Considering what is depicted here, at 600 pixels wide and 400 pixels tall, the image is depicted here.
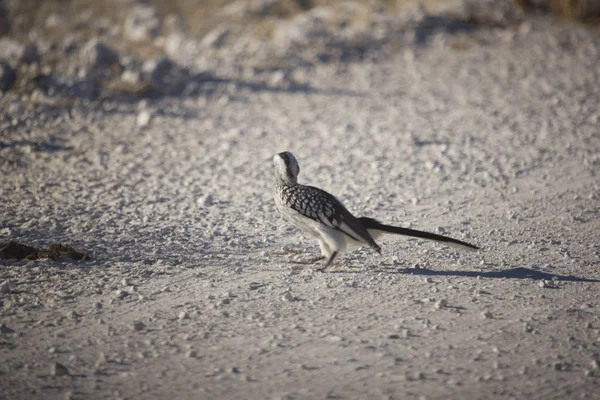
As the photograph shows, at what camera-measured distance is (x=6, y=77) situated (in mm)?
9320

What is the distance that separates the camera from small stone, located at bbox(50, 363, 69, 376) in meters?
3.31

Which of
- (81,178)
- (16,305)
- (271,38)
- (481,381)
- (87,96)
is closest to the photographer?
(481,381)

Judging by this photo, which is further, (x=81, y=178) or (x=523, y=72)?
(x=523, y=72)

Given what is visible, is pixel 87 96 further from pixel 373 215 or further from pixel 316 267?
pixel 316 267

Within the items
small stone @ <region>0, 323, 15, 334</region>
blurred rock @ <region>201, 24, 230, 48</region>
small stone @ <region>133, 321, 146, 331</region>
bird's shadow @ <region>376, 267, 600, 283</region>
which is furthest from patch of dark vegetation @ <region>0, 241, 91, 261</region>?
blurred rock @ <region>201, 24, 230, 48</region>

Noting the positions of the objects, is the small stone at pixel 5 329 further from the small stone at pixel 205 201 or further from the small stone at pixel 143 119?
the small stone at pixel 143 119

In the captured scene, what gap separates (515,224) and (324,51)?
6.38 metres

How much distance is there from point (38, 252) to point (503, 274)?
3.38 meters

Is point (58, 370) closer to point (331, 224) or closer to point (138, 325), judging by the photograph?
point (138, 325)

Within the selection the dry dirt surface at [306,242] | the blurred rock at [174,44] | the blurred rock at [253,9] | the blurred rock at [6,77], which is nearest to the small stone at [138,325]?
the dry dirt surface at [306,242]

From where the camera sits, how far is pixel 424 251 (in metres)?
5.04

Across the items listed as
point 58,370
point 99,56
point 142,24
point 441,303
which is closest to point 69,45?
point 99,56

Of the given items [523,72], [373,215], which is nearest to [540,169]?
[373,215]

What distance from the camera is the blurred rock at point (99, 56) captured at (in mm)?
10078
